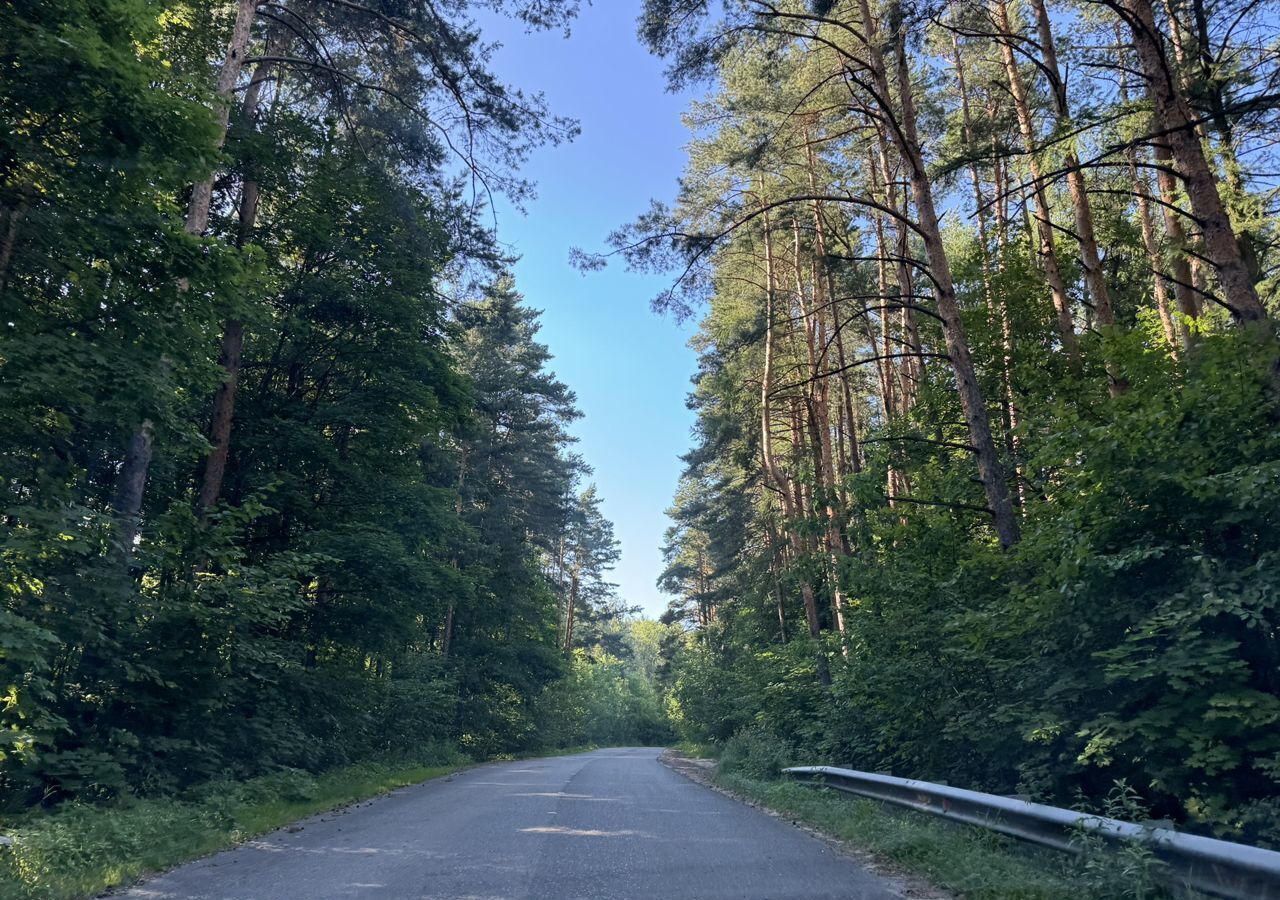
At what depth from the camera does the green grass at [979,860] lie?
456 cm

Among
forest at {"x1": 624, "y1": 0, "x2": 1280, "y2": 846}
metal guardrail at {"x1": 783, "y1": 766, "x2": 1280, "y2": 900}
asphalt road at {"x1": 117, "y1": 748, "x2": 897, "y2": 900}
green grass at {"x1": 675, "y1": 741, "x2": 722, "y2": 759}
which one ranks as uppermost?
forest at {"x1": 624, "y1": 0, "x2": 1280, "y2": 846}

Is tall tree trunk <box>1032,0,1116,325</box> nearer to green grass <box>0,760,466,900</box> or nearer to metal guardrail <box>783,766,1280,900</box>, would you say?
metal guardrail <box>783,766,1280,900</box>

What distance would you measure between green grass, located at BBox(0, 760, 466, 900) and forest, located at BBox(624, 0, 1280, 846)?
7745mm

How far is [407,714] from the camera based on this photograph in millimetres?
22406

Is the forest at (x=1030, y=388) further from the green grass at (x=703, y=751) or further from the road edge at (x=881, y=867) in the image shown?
the green grass at (x=703, y=751)

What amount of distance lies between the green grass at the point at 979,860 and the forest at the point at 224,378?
24.3ft

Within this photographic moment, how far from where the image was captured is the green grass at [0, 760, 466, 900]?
224 inches

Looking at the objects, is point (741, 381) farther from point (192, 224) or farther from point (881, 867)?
point (881, 867)

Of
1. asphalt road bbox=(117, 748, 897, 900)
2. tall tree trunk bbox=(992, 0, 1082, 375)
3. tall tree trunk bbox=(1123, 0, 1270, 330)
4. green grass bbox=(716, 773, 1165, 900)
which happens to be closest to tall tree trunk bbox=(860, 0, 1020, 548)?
tall tree trunk bbox=(992, 0, 1082, 375)

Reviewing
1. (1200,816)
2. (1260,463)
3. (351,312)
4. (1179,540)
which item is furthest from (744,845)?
(351,312)

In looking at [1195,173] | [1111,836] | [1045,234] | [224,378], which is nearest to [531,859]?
[1111,836]

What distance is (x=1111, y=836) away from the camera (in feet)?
15.5

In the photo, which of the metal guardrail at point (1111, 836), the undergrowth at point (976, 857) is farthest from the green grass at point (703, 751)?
the metal guardrail at point (1111, 836)

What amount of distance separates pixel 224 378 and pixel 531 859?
Answer: 7.09 meters
